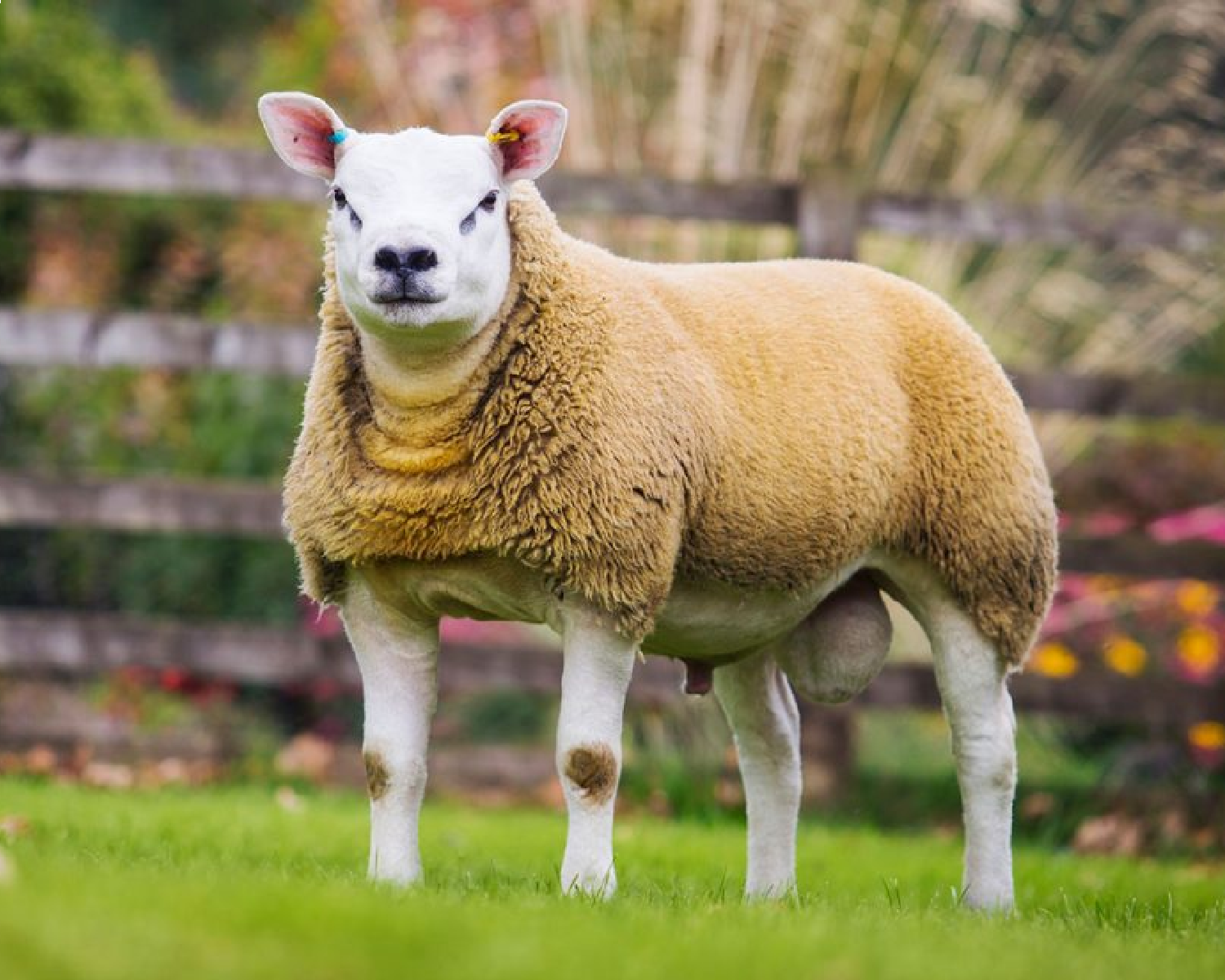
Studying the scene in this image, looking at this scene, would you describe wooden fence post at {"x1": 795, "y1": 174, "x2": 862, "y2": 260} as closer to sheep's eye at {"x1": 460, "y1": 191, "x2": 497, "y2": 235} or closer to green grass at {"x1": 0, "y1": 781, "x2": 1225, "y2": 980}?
green grass at {"x1": 0, "y1": 781, "x2": 1225, "y2": 980}

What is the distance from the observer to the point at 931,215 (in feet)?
20.3

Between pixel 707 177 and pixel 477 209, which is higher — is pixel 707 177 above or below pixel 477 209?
above

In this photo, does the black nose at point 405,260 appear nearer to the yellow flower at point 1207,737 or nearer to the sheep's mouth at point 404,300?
the sheep's mouth at point 404,300

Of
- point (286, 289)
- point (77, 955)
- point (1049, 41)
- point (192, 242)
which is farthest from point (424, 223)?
point (1049, 41)

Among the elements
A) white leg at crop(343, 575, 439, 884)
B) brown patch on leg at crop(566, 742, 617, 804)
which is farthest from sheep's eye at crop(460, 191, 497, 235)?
brown patch on leg at crop(566, 742, 617, 804)

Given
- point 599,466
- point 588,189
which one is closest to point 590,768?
point 599,466

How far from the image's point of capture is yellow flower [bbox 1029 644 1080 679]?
6742mm

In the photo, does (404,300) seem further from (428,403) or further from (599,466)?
(599,466)

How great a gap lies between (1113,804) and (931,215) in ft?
6.81

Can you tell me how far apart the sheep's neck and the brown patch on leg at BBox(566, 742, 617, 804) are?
575 mm

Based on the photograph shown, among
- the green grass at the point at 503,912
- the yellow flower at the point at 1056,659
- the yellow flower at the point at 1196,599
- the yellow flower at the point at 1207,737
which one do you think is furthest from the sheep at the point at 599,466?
the yellow flower at the point at 1196,599

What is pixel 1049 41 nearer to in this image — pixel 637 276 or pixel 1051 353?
pixel 1051 353

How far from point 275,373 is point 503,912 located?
140 inches

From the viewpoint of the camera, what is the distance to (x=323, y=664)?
609cm
